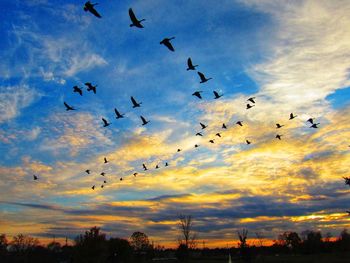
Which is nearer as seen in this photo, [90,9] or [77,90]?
[90,9]

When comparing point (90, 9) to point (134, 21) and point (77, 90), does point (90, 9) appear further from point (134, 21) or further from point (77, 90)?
point (77, 90)

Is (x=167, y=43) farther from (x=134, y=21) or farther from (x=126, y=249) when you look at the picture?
(x=126, y=249)

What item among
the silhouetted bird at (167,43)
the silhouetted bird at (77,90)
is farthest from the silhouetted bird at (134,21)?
the silhouetted bird at (77,90)

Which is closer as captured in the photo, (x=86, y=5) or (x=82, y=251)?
(x=86, y=5)

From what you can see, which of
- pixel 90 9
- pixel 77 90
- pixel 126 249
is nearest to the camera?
pixel 90 9

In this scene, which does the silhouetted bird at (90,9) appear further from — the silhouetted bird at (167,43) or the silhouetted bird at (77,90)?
the silhouetted bird at (77,90)

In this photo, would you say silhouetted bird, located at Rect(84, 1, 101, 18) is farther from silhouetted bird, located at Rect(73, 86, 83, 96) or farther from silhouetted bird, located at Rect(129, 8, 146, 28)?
silhouetted bird, located at Rect(73, 86, 83, 96)

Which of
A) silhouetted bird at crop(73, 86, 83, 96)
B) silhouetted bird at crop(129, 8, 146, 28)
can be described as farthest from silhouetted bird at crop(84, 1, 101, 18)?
silhouetted bird at crop(73, 86, 83, 96)

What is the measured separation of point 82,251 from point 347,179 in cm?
3674

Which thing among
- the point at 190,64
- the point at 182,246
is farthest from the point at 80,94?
the point at 182,246

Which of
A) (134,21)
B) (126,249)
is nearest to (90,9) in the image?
(134,21)

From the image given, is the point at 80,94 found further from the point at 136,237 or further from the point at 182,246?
the point at 136,237

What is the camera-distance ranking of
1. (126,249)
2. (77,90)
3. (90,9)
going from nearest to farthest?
(90,9)
(77,90)
(126,249)

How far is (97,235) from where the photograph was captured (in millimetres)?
48812
